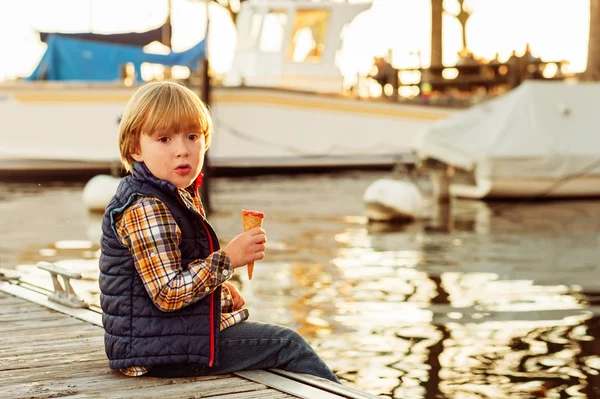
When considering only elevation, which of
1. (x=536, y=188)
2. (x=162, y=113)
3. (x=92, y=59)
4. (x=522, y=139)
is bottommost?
(x=536, y=188)

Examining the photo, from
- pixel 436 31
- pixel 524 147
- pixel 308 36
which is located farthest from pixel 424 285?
pixel 436 31

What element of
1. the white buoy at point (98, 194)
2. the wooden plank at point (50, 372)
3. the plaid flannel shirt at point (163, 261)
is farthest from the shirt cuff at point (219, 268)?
the white buoy at point (98, 194)

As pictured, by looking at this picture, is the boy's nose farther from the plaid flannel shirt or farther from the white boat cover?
the white boat cover

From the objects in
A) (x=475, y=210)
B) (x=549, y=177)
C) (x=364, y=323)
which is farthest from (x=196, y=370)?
(x=549, y=177)

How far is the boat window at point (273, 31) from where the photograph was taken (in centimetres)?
2733

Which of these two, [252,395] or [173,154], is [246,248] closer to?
[173,154]

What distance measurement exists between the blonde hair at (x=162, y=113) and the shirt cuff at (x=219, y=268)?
0.45 m

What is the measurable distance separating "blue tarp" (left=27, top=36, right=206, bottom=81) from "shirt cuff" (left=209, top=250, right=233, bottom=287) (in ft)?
A: 73.3

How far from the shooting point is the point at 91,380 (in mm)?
4047

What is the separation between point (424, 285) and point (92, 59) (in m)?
18.6

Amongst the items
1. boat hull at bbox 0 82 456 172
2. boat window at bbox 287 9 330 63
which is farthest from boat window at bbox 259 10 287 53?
boat hull at bbox 0 82 456 172

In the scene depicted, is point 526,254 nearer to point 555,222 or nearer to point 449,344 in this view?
point 555,222

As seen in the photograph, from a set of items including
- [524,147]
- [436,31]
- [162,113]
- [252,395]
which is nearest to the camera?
[162,113]

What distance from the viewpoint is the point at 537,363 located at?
628 cm
